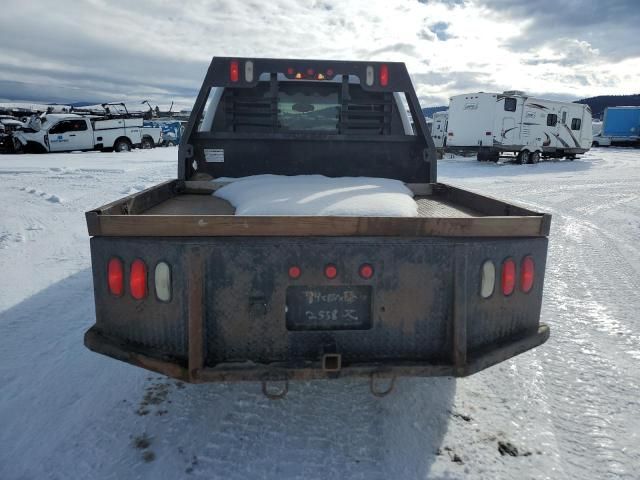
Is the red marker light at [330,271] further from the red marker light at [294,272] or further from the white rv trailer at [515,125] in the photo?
the white rv trailer at [515,125]

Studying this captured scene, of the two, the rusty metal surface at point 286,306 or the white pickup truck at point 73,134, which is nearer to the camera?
the rusty metal surface at point 286,306

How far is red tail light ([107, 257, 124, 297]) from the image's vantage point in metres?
2.40

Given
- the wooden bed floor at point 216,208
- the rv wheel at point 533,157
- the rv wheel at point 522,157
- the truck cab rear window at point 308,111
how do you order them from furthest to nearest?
the rv wheel at point 533,157
the rv wheel at point 522,157
the truck cab rear window at point 308,111
the wooden bed floor at point 216,208

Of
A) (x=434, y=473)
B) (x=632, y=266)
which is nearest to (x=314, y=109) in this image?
(x=434, y=473)

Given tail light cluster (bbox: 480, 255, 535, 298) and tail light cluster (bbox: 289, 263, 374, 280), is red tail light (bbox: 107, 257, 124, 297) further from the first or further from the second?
tail light cluster (bbox: 480, 255, 535, 298)

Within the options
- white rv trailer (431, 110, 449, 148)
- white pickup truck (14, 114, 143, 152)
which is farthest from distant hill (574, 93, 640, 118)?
white pickup truck (14, 114, 143, 152)

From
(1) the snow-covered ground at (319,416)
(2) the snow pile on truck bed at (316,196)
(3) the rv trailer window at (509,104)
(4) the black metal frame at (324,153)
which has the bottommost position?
(1) the snow-covered ground at (319,416)

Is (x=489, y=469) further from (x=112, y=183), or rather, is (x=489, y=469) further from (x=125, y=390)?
(x=112, y=183)

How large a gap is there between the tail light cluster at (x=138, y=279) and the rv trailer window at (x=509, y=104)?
2118 centimetres

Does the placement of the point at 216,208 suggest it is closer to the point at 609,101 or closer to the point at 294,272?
the point at 294,272

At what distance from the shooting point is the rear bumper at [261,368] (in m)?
2.38

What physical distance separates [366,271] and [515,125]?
21029 mm

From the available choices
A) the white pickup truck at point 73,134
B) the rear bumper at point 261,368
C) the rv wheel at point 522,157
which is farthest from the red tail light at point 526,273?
the white pickup truck at point 73,134

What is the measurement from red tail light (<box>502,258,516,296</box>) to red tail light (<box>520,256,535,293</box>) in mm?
53
